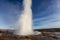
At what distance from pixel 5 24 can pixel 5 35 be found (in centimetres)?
17

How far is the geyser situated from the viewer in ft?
5.56

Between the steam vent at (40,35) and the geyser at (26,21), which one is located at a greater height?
the geyser at (26,21)

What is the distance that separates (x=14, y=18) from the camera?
5.73 feet

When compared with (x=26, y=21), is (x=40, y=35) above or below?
below

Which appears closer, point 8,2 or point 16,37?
point 16,37

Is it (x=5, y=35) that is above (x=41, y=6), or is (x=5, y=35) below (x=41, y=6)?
below

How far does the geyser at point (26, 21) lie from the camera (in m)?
1.69

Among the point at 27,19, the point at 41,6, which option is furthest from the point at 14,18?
the point at 41,6

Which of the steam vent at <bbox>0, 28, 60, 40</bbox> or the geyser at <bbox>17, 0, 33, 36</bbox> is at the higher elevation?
the geyser at <bbox>17, 0, 33, 36</bbox>

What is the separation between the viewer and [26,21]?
1.73m

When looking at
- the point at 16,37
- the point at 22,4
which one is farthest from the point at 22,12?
the point at 16,37

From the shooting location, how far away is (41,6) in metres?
1.77

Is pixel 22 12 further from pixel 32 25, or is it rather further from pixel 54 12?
pixel 54 12

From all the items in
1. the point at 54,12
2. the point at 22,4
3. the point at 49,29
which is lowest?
the point at 49,29
